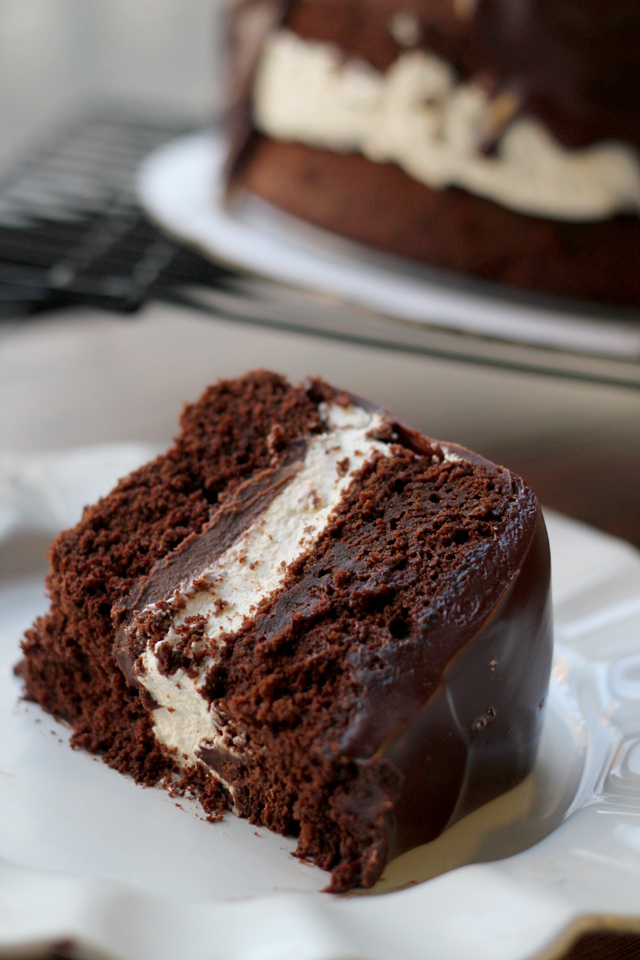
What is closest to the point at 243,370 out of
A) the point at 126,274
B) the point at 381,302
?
the point at 126,274

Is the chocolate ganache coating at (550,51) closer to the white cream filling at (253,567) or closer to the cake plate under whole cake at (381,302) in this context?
the cake plate under whole cake at (381,302)

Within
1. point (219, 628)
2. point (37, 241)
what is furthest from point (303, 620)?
point (37, 241)

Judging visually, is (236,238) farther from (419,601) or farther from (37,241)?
(419,601)

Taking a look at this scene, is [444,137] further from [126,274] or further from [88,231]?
[88,231]

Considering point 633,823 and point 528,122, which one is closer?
point 633,823

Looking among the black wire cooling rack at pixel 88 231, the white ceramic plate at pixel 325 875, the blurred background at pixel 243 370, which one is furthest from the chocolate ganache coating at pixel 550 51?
the white ceramic plate at pixel 325 875

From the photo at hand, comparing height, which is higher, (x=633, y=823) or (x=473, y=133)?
(x=473, y=133)

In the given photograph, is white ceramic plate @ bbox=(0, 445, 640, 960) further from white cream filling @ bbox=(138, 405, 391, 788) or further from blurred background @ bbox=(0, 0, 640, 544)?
blurred background @ bbox=(0, 0, 640, 544)
